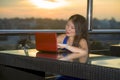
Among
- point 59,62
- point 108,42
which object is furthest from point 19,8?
point 59,62

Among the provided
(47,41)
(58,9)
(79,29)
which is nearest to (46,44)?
(47,41)

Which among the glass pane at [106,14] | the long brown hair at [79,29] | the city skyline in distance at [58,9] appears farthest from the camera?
the glass pane at [106,14]

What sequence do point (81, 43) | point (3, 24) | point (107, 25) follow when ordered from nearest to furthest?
point (81, 43)
point (3, 24)
point (107, 25)

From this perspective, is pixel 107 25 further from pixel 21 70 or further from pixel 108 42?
pixel 21 70

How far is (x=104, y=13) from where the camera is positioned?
6746 millimetres

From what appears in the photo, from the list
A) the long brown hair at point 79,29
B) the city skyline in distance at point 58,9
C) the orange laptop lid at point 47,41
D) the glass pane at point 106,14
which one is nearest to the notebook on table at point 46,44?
the orange laptop lid at point 47,41

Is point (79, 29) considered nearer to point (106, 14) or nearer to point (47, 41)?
point (47, 41)

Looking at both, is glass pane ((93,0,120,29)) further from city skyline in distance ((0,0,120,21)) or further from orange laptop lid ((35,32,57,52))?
orange laptop lid ((35,32,57,52))

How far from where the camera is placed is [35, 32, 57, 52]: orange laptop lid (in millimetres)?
2227

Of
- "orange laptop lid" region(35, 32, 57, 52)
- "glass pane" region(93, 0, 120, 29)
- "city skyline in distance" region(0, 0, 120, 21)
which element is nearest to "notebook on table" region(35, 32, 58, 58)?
"orange laptop lid" region(35, 32, 57, 52)

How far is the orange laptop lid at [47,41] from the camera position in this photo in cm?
223

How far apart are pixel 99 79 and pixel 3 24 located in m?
4.03

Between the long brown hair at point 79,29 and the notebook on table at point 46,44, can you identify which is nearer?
the notebook on table at point 46,44

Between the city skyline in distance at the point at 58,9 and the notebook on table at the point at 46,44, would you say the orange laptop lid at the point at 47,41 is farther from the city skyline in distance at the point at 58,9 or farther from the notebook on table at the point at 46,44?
the city skyline in distance at the point at 58,9
